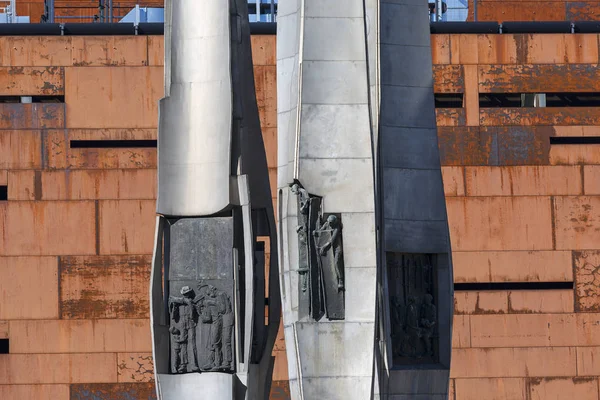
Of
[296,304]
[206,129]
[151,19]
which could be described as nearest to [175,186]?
[206,129]

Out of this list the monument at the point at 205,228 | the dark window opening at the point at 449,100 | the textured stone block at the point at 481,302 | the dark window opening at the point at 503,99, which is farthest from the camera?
the dark window opening at the point at 503,99

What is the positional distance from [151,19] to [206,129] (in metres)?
13.9

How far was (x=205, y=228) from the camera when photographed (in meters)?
24.3

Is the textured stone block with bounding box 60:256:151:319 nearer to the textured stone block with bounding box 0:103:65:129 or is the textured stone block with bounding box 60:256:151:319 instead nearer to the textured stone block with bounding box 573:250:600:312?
the textured stone block with bounding box 0:103:65:129

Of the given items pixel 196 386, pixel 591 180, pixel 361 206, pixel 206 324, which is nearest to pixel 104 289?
pixel 591 180

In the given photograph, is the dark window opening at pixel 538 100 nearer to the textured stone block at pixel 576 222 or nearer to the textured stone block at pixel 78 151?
the textured stone block at pixel 576 222

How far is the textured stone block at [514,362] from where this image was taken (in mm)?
34281

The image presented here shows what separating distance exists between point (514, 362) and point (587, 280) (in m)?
2.02

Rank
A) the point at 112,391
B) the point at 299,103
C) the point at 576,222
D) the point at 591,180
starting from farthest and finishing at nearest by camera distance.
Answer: the point at 591,180, the point at 576,222, the point at 112,391, the point at 299,103

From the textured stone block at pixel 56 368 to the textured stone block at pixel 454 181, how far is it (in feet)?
22.1

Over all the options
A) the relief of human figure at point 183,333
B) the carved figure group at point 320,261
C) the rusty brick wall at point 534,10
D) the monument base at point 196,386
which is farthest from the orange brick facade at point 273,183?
the carved figure group at point 320,261

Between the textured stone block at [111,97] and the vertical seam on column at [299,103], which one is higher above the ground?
the textured stone block at [111,97]

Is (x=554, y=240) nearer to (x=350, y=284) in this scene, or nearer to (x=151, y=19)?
(x=151, y=19)

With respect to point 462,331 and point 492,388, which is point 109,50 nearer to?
point 462,331
